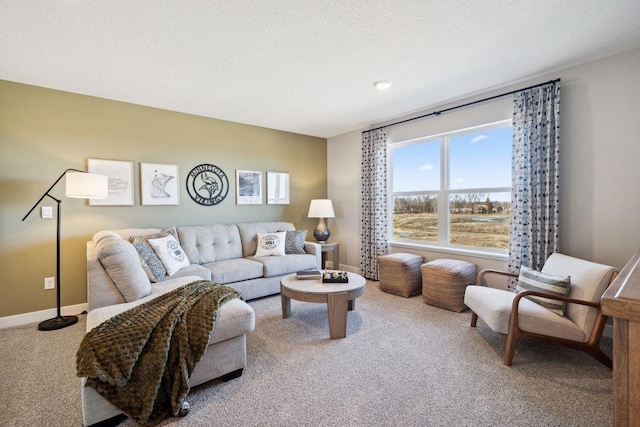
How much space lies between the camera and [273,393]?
1847 millimetres

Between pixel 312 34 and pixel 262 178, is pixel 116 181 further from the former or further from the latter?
pixel 312 34

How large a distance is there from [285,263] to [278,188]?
1590 mm

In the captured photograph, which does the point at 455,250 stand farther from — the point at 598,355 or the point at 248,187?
the point at 248,187

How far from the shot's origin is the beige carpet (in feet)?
5.40

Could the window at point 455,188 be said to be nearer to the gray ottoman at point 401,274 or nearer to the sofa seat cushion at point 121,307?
the gray ottoman at point 401,274

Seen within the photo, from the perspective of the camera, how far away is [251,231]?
431 cm

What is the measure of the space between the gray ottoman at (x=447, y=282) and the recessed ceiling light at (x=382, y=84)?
2157 millimetres

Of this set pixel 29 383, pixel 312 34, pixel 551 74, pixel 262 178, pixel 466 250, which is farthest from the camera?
pixel 262 178

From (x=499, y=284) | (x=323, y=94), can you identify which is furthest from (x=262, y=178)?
(x=499, y=284)

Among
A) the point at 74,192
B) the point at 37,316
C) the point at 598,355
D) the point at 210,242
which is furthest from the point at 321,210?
the point at 37,316

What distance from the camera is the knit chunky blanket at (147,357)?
151cm

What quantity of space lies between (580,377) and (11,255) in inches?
204

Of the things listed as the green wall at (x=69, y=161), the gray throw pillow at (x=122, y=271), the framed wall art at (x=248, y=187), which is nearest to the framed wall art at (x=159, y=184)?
the green wall at (x=69, y=161)

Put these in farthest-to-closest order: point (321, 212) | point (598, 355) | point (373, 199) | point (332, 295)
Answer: point (321, 212) → point (373, 199) → point (332, 295) → point (598, 355)
